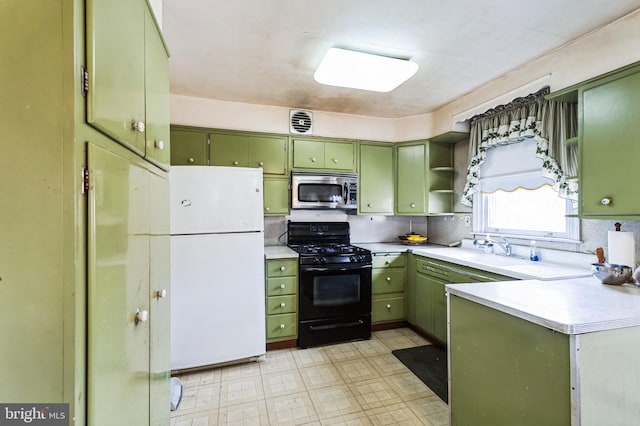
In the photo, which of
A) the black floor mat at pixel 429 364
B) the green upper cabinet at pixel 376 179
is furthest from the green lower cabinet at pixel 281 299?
the green upper cabinet at pixel 376 179

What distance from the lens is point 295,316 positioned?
2898 mm

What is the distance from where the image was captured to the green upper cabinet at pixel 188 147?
291 cm

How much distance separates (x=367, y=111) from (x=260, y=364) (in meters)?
2.83

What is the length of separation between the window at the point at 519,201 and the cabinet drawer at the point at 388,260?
867 millimetres

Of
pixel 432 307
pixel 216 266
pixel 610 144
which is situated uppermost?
pixel 610 144

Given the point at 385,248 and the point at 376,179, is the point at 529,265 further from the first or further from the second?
the point at 376,179

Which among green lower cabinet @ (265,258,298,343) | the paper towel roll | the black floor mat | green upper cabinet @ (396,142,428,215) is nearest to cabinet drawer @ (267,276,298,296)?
green lower cabinet @ (265,258,298,343)

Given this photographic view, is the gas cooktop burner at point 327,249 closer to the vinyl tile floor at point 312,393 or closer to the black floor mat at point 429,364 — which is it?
the vinyl tile floor at point 312,393

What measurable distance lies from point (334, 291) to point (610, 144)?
2337 mm

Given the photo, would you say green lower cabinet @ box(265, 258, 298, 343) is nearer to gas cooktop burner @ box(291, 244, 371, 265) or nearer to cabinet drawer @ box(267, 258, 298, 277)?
cabinet drawer @ box(267, 258, 298, 277)

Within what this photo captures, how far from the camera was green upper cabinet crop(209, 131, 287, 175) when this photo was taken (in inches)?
120

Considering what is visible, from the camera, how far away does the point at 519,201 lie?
9.22ft

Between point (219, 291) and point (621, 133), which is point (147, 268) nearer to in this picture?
point (219, 291)

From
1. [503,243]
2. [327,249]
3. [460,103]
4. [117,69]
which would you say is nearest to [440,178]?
[460,103]
